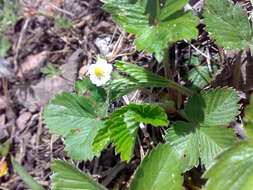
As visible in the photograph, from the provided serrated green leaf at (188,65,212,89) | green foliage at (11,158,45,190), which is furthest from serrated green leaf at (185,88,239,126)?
green foliage at (11,158,45,190)

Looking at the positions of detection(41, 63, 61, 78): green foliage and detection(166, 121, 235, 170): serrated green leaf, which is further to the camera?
detection(41, 63, 61, 78): green foliage

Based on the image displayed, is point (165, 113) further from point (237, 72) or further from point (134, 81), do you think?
point (237, 72)

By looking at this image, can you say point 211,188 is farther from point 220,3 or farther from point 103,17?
point 103,17

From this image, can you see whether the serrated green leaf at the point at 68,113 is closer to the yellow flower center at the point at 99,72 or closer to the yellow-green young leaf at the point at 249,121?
the yellow flower center at the point at 99,72

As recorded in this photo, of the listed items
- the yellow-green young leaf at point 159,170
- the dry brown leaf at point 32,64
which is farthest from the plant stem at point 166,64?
the dry brown leaf at point 32,64

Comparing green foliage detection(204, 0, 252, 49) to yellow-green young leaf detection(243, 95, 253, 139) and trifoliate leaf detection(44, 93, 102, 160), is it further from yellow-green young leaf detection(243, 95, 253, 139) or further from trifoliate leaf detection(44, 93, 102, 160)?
trifoliate leaf detection(44, 93, 102, 160)

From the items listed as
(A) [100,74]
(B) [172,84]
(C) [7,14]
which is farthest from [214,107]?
(C) [7,14]
